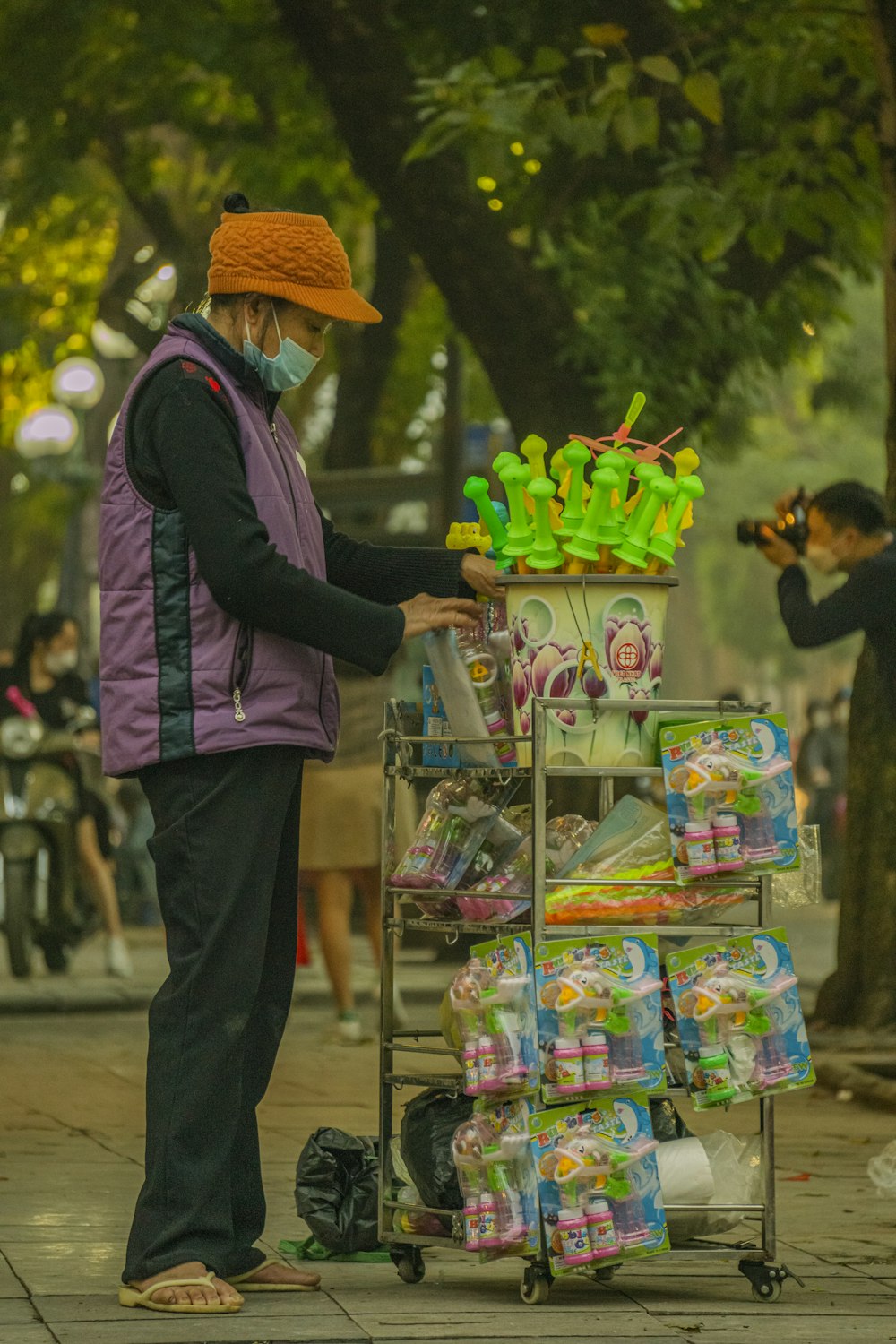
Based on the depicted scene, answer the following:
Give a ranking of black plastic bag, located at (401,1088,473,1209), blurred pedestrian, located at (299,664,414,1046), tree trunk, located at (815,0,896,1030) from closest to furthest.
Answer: black plastic bag, located at (401,1088,473,1209) → tree trunk, located at (815,0,896,1030) → blurred pedestrian, located at (299,664,414,1046)

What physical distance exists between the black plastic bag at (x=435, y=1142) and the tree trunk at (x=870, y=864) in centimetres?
431

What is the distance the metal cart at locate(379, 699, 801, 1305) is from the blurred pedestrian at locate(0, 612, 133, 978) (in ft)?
24.3

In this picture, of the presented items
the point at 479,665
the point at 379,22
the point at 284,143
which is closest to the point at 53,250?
the point at 284,143

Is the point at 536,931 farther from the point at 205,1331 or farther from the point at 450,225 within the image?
→ the point at 450,225

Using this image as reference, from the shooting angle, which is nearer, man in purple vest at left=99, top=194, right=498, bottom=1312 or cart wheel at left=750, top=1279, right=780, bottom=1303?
man in purple vest at left=99, top=194, right=498, bottom=1312

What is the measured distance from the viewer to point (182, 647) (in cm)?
447

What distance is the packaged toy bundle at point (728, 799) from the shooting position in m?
4.61

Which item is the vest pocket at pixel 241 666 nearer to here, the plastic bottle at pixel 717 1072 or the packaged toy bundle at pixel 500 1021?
the packaged toy bundle at pixel 500 1021

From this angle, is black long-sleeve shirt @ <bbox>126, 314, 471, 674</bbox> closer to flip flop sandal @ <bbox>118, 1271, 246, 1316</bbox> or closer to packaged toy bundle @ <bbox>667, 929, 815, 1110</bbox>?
packaged toy bundle @ <bbox>667, 929, 815, 1110</bbox>

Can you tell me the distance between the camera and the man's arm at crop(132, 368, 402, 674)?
441cm

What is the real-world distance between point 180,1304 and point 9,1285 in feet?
1.58

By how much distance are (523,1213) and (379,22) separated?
796cm

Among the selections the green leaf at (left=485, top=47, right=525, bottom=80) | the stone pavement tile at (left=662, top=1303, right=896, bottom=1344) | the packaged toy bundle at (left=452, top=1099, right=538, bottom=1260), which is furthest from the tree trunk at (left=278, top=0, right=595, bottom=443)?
the stone pavement tile at (left=662, top=1303, right=896, bottom=1344)

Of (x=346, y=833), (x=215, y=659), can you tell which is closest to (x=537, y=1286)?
(x=215, y=659)
